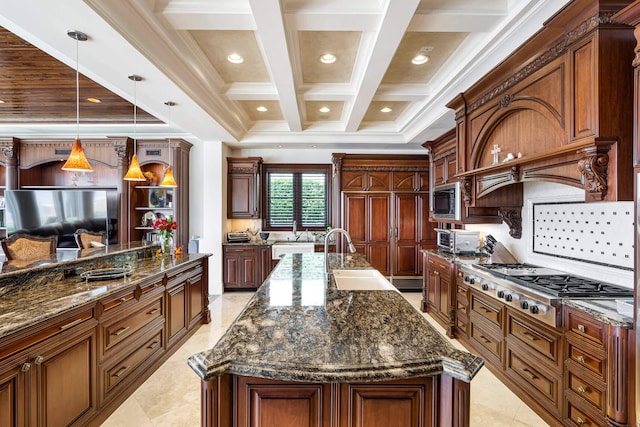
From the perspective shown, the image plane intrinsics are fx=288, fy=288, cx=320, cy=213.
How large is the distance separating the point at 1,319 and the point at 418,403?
6.80ft

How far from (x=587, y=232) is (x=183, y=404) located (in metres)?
3.48

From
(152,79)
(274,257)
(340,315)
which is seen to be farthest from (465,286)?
(152,79)

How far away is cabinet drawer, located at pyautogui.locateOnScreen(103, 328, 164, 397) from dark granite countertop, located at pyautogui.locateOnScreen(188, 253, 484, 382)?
1400 mm

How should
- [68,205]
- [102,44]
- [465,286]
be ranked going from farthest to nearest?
[68,205]
[465,286]
[102,44]

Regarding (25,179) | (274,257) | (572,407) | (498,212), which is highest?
(25,179)

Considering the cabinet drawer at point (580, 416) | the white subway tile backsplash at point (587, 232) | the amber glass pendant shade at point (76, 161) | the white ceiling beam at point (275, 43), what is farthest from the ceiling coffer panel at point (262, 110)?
the cabinet drawer at point (580, 416)

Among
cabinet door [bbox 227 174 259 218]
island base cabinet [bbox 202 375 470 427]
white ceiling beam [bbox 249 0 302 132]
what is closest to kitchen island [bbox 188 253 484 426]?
island base cabinet [bbox 202 375 470 427]

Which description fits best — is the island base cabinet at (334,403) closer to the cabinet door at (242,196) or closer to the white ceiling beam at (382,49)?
the white ceiling beam at (382,49)

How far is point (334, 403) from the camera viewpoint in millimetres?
1077

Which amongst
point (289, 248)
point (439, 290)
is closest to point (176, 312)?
point (289, 248)

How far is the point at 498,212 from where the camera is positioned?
341 centimetres

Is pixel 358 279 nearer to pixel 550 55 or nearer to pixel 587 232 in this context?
pixel 587 232

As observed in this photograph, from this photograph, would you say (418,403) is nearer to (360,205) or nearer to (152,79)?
(152,79)

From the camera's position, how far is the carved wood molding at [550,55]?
1.68 meters
